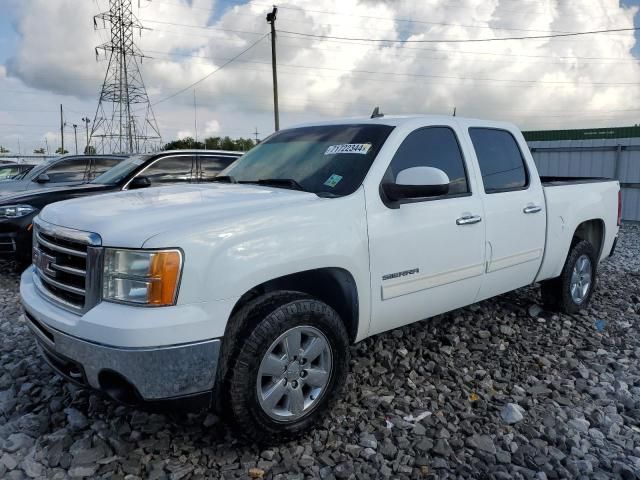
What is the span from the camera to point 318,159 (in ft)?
12.0

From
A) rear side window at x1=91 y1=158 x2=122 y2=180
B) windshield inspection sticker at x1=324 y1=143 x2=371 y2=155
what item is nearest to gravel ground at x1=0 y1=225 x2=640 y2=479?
windshield inspection sticker at x1=324 y1=143 x2=371 y2=155

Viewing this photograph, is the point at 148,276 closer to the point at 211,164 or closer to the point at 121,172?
the point at 121,172

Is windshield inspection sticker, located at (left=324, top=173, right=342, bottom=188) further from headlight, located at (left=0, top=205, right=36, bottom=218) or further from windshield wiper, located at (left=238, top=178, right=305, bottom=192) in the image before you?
headlight, located at (left=0, top=205, right=36, bottom=218)

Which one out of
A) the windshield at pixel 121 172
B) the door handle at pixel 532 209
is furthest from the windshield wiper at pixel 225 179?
→ the windshield at pixel 121 172

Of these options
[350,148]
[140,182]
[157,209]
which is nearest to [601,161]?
[140,182]

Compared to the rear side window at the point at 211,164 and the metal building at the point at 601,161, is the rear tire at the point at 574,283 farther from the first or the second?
the metal building at the point at 601,161

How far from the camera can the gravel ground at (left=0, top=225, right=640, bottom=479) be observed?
2785 mm

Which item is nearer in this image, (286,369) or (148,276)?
(148,276)

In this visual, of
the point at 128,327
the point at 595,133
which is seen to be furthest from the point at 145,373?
the point at 595,133

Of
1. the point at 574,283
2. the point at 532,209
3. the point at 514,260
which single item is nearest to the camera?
the point at 514,260

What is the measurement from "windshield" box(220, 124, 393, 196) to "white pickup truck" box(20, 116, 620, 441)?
1 centimetres

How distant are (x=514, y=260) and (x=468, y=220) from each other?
0.77 metres

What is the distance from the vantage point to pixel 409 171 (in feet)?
10.6

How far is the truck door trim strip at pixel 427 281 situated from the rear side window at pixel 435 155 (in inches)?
22.4
